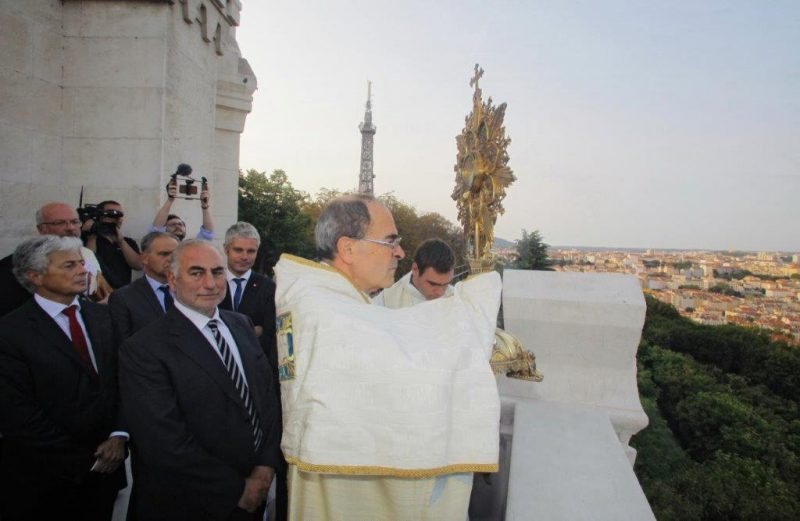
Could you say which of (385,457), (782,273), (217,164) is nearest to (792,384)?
(782,273)

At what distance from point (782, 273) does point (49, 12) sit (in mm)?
45282

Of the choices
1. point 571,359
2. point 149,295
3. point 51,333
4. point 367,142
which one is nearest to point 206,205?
point 149,295

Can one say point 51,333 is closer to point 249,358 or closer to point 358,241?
point 249,358

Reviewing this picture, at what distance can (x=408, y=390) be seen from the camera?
1.24 metres

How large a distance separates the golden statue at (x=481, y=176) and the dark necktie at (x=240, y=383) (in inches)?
248

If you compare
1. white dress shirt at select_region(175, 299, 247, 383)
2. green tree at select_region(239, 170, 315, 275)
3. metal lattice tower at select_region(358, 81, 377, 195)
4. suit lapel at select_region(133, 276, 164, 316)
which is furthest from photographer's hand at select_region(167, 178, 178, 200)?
metal lattice tower at select_region(358, 81, 377, 195)

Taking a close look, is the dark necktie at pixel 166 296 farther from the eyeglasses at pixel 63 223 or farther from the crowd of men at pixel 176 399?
the eyeglasses at pixel 63 223

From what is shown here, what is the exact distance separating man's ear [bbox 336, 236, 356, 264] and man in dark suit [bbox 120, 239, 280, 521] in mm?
829

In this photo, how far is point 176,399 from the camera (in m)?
1.92

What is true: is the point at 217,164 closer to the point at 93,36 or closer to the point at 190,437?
the point at 93,36

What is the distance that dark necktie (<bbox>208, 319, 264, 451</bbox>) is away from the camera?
2076 mm

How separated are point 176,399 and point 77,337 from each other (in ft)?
3.13

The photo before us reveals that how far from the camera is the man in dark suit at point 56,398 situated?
2.16m

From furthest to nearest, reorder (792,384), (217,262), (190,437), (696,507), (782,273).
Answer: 1. (782,273)
2. (792,384)
3. (696,507)
4. (217,262)
5. (190,437)
